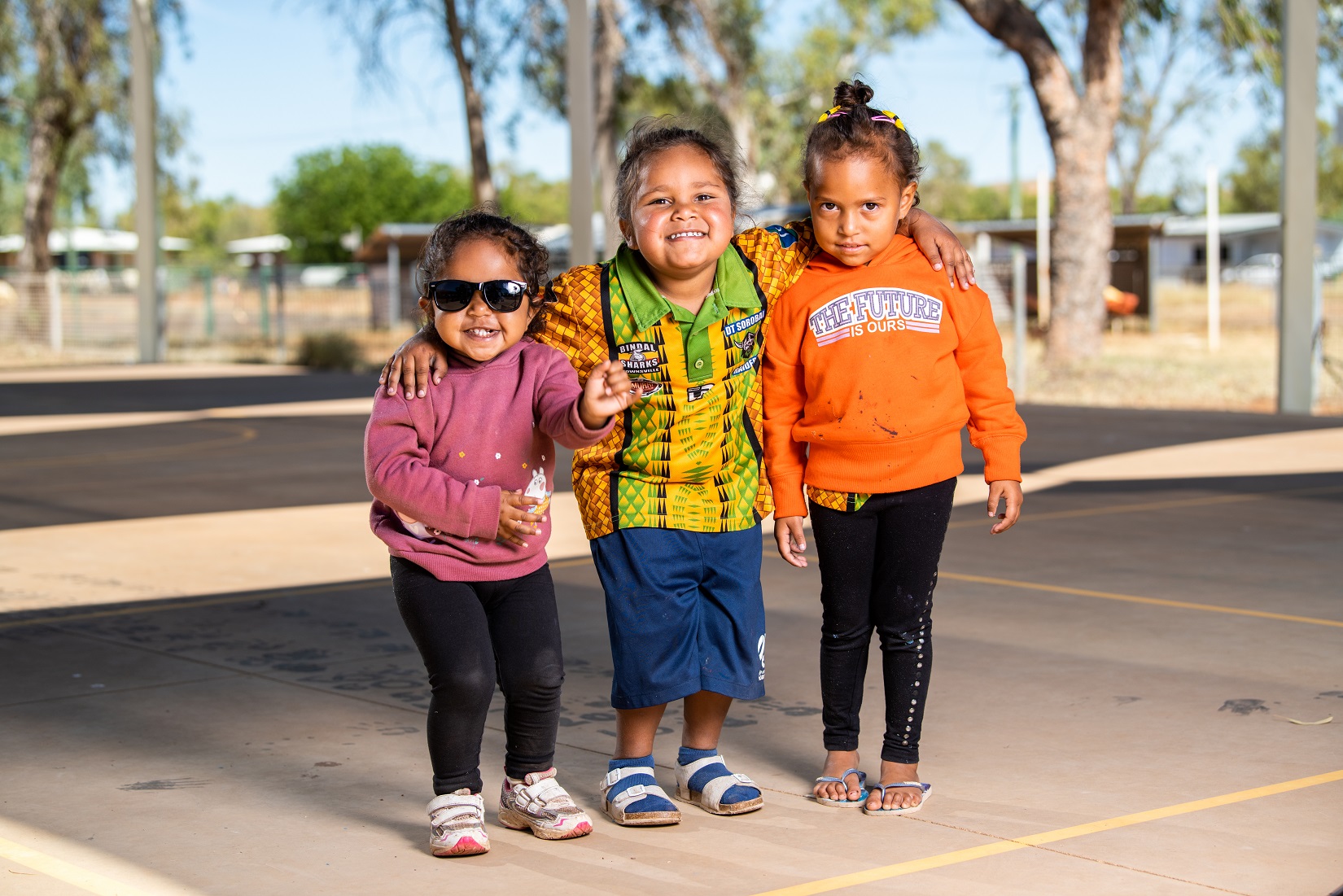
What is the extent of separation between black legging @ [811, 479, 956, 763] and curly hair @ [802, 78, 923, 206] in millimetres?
777

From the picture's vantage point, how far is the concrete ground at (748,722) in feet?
11.1

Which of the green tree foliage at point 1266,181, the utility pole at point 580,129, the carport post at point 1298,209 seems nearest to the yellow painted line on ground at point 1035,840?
the carport post at point 1298,209

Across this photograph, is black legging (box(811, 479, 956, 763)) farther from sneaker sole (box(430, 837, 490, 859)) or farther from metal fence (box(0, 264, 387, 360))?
metal fence (box(0, 264, 387, 360))

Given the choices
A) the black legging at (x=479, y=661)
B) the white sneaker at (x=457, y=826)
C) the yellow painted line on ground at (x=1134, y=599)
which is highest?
the black legging at (x=479, y=661)

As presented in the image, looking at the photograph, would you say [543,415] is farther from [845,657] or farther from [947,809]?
[947,809]

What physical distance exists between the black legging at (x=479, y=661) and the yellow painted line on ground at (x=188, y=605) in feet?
10.5

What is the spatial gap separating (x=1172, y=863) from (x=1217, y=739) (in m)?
1.09

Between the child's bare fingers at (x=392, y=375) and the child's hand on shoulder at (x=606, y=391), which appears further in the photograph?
Result: the child's bare fingers at (x=392, y=375)

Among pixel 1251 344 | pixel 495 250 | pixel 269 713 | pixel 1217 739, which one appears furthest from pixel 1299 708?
pixel 1251 344

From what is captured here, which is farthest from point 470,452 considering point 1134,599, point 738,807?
point 1134,599

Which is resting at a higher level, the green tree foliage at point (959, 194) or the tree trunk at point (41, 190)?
the green tree foliage at point (959, 194)

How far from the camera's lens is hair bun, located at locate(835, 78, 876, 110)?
3820 millimetres

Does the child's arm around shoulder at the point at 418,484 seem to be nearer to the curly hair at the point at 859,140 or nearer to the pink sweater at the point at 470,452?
the pink sweater at the point at 470,452

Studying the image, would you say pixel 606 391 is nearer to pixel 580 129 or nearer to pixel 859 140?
pixel 859 140
